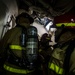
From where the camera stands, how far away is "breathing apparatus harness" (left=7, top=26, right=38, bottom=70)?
363 centimetres

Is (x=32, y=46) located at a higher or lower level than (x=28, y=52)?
higher

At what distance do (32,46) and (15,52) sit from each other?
0.34 meters

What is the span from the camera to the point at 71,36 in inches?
123

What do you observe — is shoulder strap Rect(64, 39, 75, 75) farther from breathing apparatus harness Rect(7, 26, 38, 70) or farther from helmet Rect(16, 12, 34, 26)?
helmet Rect(16, 12, 34, 26)

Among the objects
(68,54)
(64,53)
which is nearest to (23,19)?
(64,53)

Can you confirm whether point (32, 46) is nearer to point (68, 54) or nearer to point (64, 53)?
point (64, 53)

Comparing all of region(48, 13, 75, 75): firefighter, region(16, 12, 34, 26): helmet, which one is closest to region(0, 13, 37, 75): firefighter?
region(16, 12, 34, 26): helmet

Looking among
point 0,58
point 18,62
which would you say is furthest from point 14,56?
point 0,58

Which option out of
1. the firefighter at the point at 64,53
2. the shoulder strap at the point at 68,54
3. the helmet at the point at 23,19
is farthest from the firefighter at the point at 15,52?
the shoulder strap at the point at 68,54

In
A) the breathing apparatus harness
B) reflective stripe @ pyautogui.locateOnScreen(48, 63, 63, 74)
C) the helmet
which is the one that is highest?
the helmet

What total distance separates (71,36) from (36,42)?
83cm

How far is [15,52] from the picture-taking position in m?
3.74

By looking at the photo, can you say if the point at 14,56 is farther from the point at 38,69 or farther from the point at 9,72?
the point at 38,69

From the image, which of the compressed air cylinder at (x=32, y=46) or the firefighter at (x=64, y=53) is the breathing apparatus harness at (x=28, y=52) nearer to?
the compressed air cylinder at (x=32, y=46)
